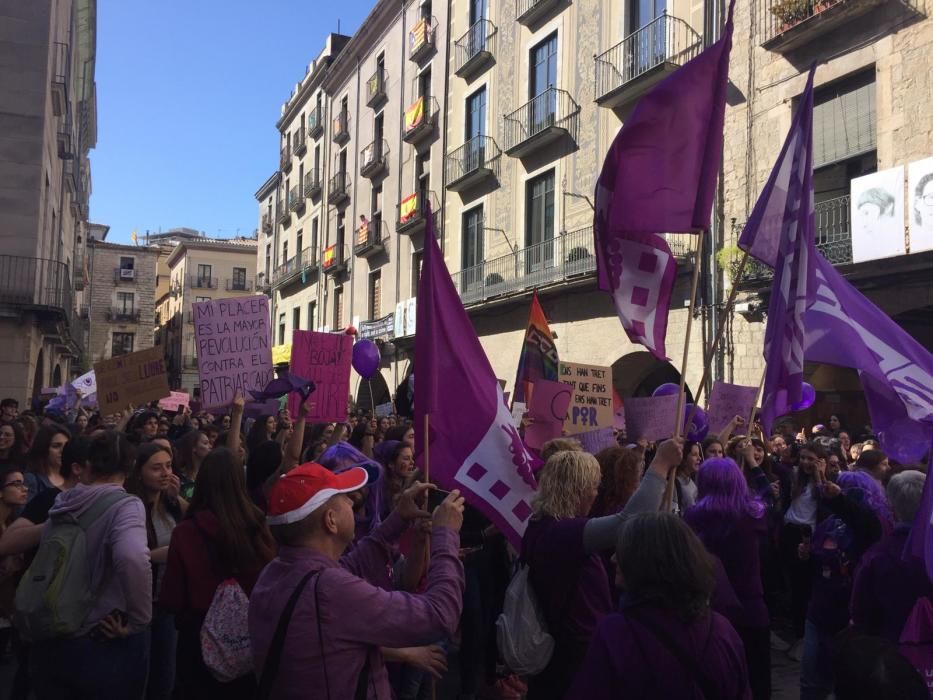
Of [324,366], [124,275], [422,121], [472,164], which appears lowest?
[324,366]

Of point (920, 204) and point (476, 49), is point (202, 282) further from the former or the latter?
point (920, 204)

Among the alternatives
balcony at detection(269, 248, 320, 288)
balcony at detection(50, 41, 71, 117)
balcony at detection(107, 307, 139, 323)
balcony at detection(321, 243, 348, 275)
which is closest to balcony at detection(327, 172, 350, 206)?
balcony at detection(321, 243, 348, 275)

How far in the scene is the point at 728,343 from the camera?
12.5 metres

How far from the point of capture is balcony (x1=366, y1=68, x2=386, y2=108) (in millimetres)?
26297

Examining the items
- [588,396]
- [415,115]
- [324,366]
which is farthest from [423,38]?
[588,396]

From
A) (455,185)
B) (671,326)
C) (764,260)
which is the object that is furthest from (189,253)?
(764,260)

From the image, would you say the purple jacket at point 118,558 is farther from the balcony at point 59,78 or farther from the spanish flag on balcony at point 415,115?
the spanish flag on balcony at point 415,115

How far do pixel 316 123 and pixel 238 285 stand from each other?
95.1 ft

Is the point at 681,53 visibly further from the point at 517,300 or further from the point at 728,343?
the point at 517,300

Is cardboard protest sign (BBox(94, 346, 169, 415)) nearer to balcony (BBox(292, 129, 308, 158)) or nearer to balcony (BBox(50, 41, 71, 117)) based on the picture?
balcony (BBox(50, 41, 71, 117))

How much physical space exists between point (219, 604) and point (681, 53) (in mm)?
12386

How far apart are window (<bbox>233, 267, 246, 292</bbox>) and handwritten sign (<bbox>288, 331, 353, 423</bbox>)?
53.1 metres

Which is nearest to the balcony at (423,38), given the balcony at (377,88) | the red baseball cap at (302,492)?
the balcony at (377,88)

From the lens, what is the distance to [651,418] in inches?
216
